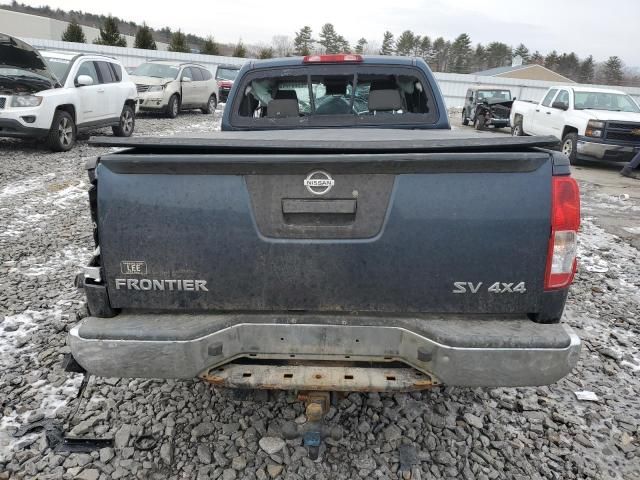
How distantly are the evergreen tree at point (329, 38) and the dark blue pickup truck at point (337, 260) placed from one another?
74.6m

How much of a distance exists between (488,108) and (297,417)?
66.3ft

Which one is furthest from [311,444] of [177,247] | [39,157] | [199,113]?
[199,113]

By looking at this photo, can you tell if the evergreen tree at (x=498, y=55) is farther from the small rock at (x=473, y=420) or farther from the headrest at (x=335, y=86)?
the small rock at (x=473, y=420)

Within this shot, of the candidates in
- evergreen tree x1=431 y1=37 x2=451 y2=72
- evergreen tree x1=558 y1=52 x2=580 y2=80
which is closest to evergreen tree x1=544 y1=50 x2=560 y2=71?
evergreen tree x1=558 y1=52 x2=580 y2=80

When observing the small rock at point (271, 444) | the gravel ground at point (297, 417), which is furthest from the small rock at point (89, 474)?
the small rock at point (271, 444)

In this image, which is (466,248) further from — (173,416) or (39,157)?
(39,157)

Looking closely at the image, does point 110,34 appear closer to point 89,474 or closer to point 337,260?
point 89,474

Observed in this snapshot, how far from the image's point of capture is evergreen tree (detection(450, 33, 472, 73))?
256 feet

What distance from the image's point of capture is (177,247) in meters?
2.11

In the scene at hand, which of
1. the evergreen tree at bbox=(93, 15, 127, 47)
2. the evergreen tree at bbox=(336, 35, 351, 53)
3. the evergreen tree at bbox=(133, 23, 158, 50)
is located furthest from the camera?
the evergreen tree at bbox=(336, 35, 351, 53)

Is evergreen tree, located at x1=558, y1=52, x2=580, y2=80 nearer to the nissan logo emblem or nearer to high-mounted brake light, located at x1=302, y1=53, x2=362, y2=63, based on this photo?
high-mounted brake light, located at x1=302, y1=53, x2=362, y2=63

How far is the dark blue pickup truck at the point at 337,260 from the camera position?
6.69ft

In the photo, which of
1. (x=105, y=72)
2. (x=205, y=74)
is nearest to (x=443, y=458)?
(x=105, y=72)

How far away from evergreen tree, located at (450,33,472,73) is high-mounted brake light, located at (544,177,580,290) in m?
82.0
